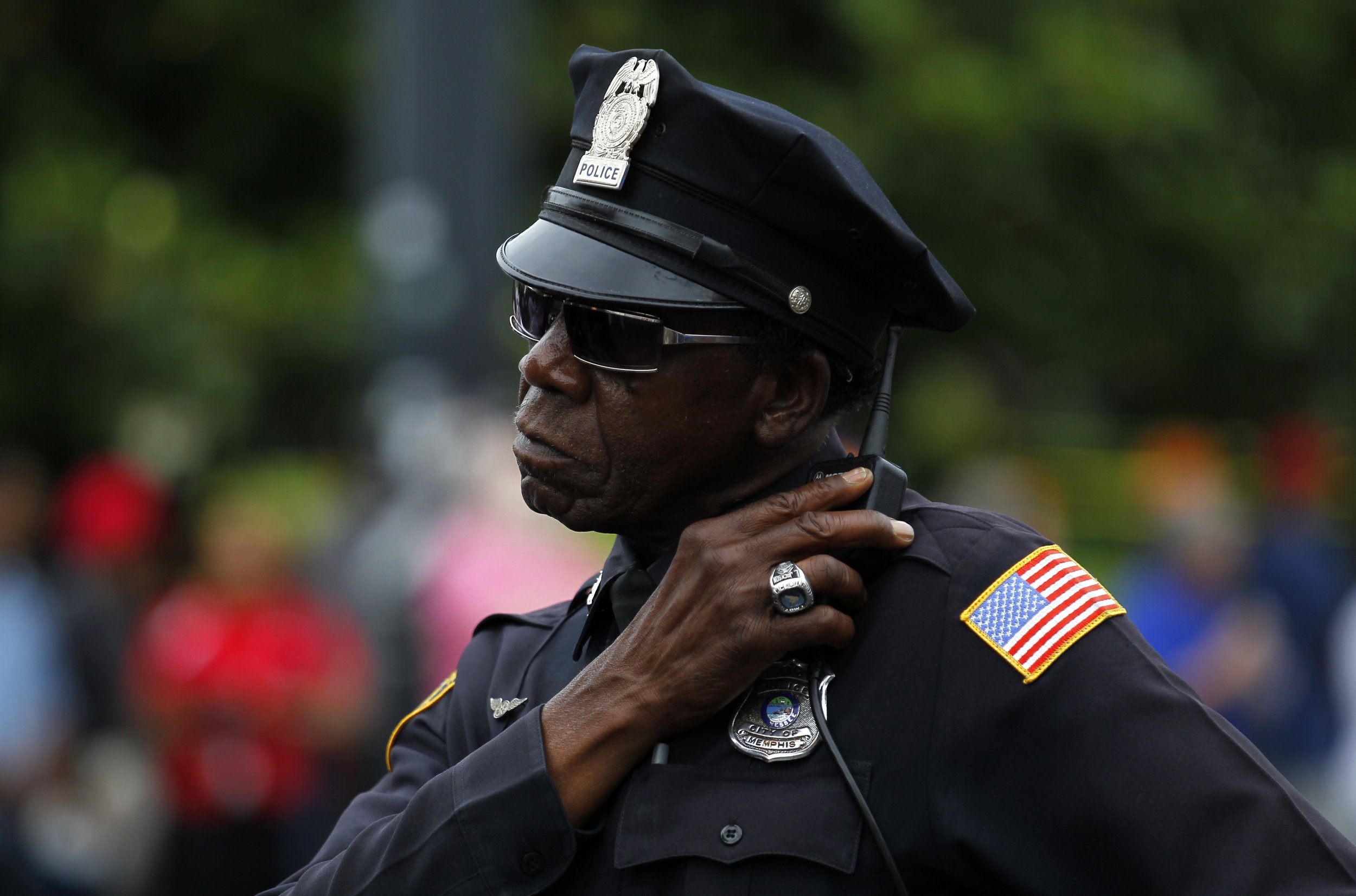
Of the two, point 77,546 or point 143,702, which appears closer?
point 143,702

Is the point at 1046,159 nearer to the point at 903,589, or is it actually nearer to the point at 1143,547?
the point at 1143,547

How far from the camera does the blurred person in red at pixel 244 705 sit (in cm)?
798

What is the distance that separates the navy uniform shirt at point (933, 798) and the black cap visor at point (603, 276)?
362 millimetres

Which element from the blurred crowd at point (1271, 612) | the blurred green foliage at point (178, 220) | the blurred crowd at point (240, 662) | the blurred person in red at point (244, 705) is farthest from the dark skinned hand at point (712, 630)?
the blurred green foliage at point (178, 220)

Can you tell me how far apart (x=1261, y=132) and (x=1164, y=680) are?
53.8ft

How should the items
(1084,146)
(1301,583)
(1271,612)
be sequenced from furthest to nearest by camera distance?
(1084,146) < (1301,583) < (1271,612)

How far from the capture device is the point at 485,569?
25.2ft

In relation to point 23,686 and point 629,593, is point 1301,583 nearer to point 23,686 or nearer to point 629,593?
point 23,686

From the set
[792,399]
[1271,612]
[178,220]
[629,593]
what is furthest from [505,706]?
[178,220]

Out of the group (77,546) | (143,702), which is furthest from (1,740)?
(77,546)

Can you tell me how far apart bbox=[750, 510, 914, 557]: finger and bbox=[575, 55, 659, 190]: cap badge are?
53 cm

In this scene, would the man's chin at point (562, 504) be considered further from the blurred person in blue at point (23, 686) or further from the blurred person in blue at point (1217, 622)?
the blurred person in blue at point (23, 686)

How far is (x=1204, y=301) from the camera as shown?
57.3ft

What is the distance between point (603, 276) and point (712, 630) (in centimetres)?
50
